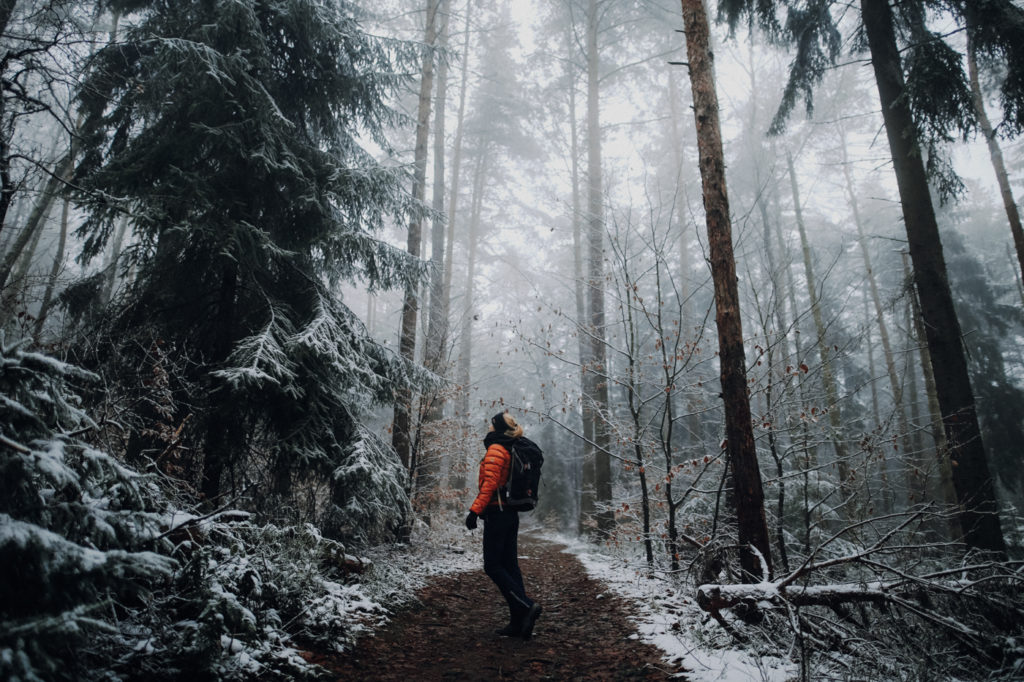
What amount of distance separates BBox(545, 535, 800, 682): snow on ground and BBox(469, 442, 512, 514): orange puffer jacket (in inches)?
72.3

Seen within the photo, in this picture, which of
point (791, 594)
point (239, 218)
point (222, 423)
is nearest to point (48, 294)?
point (239, 218)

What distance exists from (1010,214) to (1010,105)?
4543 millimetres

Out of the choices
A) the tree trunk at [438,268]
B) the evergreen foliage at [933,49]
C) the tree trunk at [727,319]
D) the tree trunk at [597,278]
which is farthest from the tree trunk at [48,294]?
the evergreen foliage at [933,49]

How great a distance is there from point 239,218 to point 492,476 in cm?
481

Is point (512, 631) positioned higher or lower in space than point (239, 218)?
lower

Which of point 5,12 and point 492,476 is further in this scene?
point 5,12

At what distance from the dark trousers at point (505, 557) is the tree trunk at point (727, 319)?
6.67 ft

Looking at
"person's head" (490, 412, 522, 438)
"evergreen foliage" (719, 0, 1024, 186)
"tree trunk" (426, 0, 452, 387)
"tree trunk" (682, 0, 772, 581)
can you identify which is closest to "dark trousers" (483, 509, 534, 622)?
"person's head" (490, 412, 522, 438)

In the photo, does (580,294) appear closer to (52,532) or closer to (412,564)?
(412,564)

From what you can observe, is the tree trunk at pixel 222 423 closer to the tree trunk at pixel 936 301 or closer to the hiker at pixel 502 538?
the hiker at pixel 502 538

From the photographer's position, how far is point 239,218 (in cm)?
616

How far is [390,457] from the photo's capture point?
259 inches

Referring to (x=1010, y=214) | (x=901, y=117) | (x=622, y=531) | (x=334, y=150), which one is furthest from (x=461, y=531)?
(x=1010, y=214)

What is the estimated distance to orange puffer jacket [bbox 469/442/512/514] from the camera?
4477 millimetres
